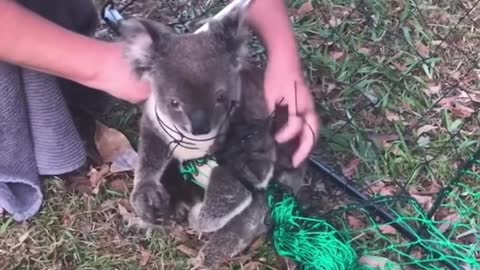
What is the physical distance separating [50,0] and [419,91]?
1137 mm

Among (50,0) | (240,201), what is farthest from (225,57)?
(50,0)

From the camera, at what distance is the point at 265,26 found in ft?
7.65

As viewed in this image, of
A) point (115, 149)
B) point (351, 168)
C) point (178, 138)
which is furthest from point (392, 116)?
point (178, 138)

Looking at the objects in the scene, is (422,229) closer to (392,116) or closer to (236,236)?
(236,236)

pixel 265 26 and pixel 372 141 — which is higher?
pixel 265 26

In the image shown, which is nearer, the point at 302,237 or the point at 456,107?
the point at 302,237

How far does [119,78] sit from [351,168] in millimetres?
820

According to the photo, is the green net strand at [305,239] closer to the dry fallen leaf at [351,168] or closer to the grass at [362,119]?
the grass at [362,119]

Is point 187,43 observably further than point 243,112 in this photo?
No

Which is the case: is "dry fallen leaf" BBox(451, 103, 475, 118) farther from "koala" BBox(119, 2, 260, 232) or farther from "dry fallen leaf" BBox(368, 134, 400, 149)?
"koala" BBox(119, 2, 260, 232)

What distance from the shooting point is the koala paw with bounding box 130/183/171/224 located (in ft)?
7.66

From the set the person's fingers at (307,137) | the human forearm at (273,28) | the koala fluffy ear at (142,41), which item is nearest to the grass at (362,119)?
the person's fingers at (307,137)

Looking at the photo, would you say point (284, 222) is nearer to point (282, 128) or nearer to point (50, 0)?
point (282, 128)

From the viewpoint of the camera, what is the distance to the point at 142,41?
6.71 feet
